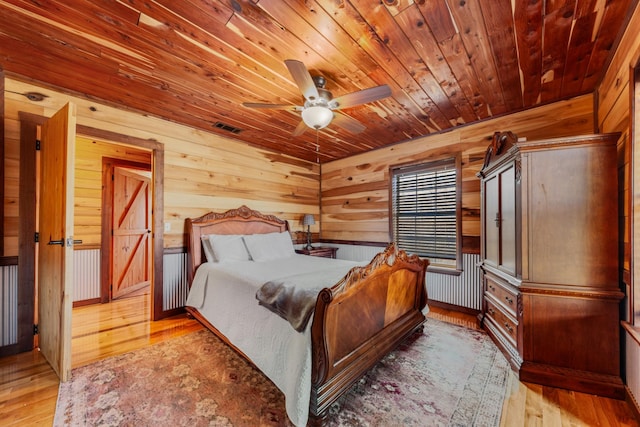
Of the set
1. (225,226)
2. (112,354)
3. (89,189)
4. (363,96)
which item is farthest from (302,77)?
(89,189)

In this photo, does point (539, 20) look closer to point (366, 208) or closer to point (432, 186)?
point (432, 186)

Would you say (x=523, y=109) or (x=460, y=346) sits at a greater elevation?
(x=523, y=109)

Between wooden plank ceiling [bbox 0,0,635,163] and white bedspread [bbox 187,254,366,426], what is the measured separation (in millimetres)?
1814

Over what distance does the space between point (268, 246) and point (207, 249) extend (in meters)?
0.80

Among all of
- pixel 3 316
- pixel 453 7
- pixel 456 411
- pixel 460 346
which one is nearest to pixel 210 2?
pixel 453 7

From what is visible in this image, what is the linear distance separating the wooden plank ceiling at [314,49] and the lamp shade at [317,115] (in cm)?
32

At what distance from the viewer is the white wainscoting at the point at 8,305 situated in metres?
2.38

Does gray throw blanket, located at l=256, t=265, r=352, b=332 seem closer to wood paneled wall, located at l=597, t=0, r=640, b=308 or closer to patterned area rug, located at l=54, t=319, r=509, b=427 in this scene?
patterned area rug, located at l=54, t=319, r=509, b=427

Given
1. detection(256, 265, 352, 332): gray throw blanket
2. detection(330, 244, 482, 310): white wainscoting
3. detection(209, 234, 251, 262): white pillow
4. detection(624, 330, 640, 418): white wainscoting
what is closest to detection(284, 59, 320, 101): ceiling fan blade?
detection(256, 265, 352, 332): gray throw blanket

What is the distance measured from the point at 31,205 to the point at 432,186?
465 cm

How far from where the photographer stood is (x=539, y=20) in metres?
1.72

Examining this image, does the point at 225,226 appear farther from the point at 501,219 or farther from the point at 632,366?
the point at 632,366

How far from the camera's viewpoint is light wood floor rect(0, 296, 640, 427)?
1644 millimetres

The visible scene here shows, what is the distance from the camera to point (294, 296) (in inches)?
71.9
